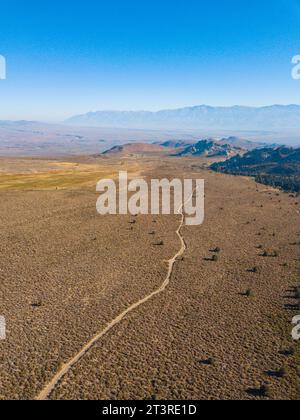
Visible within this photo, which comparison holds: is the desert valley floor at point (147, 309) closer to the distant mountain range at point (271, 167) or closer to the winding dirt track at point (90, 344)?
the winding dirt track at point (90, 344)

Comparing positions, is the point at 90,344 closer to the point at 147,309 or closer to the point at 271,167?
the point at 147,309

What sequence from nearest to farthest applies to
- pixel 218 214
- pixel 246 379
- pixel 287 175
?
pixel 246 379
pixel 218 214
pixel 287 175

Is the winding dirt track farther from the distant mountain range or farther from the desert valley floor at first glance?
the distant mountain range

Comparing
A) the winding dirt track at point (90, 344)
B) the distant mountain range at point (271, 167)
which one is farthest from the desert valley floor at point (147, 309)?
the distant mountain range at point (271, 167)

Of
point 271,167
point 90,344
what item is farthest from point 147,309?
point 271,167
